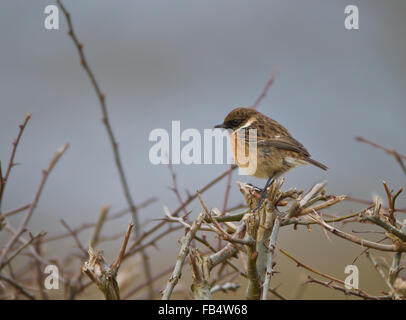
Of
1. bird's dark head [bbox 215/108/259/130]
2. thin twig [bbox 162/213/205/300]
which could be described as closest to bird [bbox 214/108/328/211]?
bird's dark head [bbox 215/108/259/130]

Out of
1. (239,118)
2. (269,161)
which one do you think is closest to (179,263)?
(269,161)

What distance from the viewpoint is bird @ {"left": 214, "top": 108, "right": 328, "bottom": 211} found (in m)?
3.60

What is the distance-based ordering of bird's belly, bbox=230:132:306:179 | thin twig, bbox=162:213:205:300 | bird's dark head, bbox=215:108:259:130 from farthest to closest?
bird's dark head, bbox=215:108:259:130 < bird's belly, bbox=230:132:306:179 < thin twig, bbox=162:213:205:300

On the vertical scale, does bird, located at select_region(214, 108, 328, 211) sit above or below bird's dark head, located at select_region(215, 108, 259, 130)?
below

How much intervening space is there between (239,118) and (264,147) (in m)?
0.36

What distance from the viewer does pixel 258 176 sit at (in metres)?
3.57

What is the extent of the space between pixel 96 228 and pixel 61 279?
0.35 metres

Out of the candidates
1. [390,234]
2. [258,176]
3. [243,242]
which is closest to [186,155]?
[243,242]

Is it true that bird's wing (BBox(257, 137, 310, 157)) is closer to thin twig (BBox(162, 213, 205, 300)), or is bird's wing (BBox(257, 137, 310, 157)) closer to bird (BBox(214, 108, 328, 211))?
bird (BBox(214, 108, 328, 211))

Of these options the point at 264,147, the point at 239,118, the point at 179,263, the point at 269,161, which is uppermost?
the point at 239,118

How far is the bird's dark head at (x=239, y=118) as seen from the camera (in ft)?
12.7

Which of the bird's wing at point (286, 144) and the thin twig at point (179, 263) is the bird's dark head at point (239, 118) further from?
the thin twig at point (179, 263)

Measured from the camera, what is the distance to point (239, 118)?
12.8 ft

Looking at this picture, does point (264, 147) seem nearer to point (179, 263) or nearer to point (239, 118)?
point (239, 118)
